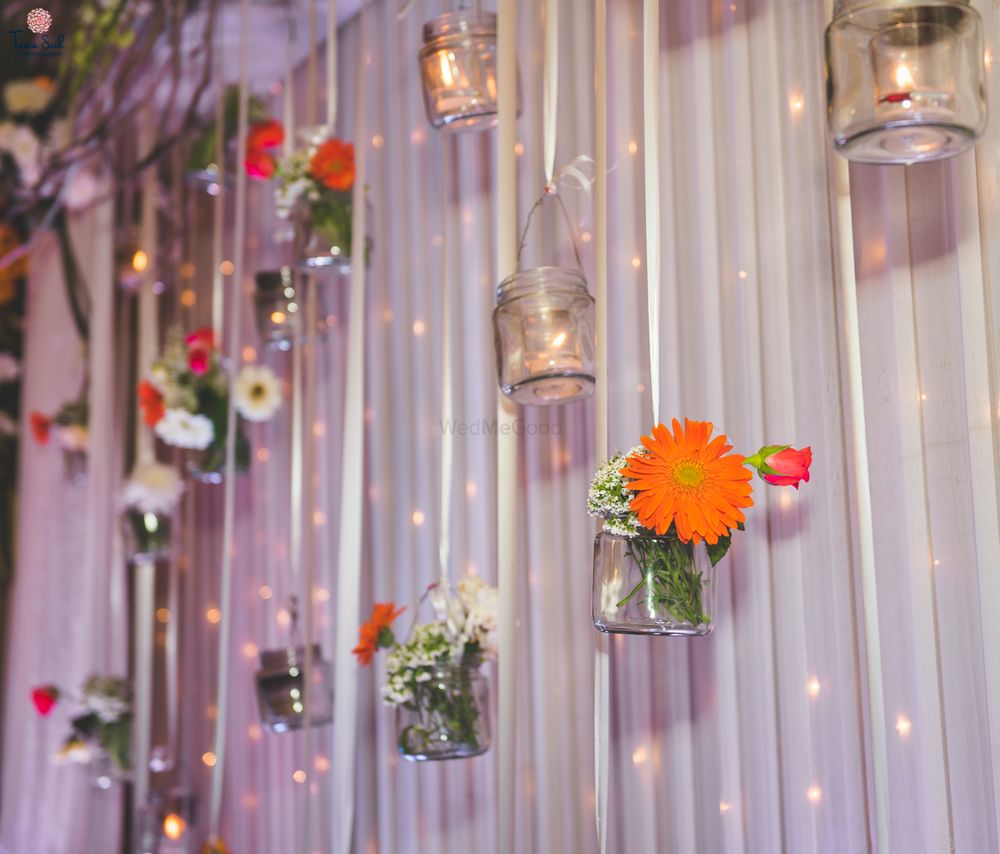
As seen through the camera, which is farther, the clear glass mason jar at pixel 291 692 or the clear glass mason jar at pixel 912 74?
the clear glass mason jar at pixel 291 692

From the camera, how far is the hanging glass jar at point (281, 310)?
9.86 ft

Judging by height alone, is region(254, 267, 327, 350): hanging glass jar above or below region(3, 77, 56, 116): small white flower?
below

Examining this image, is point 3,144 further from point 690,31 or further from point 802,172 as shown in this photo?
point 802,172

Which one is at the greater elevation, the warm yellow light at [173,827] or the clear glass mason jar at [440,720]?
the clear glass mason jar at [440,720]

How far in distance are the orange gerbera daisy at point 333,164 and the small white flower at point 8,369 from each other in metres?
2.25

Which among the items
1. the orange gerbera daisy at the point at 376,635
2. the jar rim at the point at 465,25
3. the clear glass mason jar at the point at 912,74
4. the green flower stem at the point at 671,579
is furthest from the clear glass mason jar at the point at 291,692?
the clear glass mason jar at the point at 912,74

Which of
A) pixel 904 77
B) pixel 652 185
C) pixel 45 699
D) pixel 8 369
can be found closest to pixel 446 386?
pixel 652 185

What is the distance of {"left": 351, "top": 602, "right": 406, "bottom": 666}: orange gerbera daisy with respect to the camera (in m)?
2.22

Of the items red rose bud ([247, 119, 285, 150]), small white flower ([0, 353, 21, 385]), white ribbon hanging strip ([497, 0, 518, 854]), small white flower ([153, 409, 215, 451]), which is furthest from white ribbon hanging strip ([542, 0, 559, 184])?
small white flower ([0, 353, 21, 385])

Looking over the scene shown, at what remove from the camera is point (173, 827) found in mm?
3277

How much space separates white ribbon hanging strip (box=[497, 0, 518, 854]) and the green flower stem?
51cm

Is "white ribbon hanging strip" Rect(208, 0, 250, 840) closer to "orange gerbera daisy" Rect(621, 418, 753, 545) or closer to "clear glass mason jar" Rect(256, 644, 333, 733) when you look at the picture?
"clear glass mason jar" Rect(256, 644, 333, 733)

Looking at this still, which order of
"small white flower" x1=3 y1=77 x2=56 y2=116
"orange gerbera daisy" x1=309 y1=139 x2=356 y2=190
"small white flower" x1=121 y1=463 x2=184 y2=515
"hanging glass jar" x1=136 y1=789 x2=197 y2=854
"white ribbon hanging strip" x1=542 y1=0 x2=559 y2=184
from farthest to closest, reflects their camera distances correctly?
1. "small white flower" x1=3 y1=77 x2=56 y2=116
2. "small white flower" x1=121 y1=463 x2=184 y2=515
3. "hanging glass jar" x1=136 y1=789 x2=197 y2=854
4. "orange gerbera daisy" x1=309 y1=139 x2=356 y2=190
5. "white ribbon hanging strip" x1=542 y1=0 x2=559 y2=184

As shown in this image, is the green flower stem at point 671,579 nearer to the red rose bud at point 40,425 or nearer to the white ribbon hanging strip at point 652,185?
the white ribbon hanging strip at point 652,185
